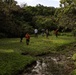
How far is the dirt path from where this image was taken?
82.7ft

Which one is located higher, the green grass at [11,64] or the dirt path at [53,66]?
the green grass at [11,64]

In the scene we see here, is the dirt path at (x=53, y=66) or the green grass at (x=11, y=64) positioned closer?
the green grass at (x=11, y=64)

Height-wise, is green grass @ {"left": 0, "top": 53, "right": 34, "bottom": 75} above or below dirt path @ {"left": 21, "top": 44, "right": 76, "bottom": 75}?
above

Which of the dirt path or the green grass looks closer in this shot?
the green grass

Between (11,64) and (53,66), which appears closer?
(11,64)

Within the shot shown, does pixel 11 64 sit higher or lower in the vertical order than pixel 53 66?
higher

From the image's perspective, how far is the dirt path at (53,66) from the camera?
2521 centimetres

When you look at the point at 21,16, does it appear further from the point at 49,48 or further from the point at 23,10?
the point at 49,48

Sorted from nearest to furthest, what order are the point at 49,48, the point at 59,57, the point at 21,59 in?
the point at 21,59 → the point at 59,57 → the point at 49,48

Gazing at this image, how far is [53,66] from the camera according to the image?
2831 cm

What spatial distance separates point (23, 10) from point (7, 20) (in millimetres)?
21016

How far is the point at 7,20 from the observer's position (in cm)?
5184

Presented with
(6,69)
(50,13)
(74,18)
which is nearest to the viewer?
(6,69)

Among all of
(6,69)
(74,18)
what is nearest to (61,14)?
(74,18)
